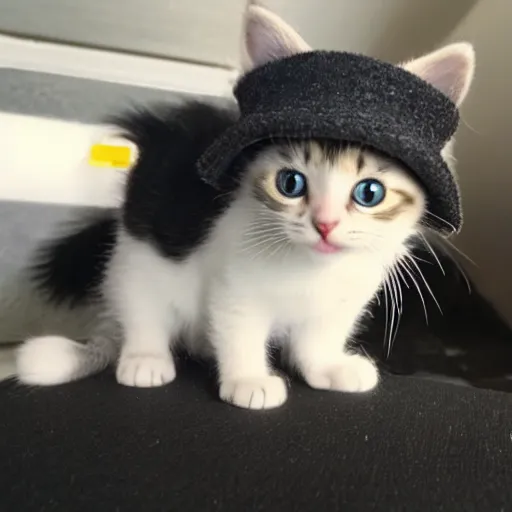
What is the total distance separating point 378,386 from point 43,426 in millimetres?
445

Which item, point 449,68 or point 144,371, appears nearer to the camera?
point 449,68

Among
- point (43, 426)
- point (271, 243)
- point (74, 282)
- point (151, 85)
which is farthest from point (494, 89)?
point (43, 426)

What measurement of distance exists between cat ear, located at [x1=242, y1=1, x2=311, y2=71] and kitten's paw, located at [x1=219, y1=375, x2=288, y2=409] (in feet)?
1.29

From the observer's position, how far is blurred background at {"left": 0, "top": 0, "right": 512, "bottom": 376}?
4.50ft

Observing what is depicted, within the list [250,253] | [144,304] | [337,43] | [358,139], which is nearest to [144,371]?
[144,304]

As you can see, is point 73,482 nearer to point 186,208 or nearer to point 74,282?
point 186,208

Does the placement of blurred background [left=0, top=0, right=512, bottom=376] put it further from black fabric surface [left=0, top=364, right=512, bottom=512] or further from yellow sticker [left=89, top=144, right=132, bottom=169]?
black fabric surface [left=0, top=364, right=512, bottom=512]

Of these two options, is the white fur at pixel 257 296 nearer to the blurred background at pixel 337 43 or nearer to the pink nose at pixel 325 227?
the pink nose at pixel 325 227

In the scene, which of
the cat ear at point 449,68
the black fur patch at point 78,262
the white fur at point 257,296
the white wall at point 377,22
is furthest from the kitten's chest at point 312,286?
the white wall at point 377,22

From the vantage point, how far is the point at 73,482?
667 mm

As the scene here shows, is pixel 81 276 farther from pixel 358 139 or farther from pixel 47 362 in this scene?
pixel 358 139

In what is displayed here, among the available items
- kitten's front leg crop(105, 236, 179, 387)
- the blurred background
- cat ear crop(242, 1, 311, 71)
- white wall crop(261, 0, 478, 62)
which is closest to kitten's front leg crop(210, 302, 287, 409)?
kitten's front leg crop(105, 236, 179, 387)

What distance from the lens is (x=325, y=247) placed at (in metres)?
0.80

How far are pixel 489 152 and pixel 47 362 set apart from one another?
100 centimetres
